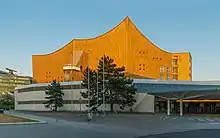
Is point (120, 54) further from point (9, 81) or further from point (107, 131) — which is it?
point (9, 81)

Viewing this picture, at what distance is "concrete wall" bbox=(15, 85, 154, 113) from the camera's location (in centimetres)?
5453

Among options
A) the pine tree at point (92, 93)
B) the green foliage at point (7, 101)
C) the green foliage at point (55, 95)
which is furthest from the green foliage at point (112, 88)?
the green foliage at point (7, 101)

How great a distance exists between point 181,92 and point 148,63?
30.5m

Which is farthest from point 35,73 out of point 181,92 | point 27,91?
point 181,92

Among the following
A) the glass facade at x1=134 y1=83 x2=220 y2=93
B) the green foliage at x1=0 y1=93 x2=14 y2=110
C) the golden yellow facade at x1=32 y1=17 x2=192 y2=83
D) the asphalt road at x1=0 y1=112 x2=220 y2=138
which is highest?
the golden yellow facade at x1=32 y1=17 x2=192 y2=83

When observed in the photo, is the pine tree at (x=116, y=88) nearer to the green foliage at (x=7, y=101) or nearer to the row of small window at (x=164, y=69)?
the row of small window at (x=164, y=69)

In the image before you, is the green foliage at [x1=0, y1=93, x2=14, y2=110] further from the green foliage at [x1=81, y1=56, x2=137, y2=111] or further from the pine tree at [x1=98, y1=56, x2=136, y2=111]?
the pine tree at [x1=98, y1=56, x2=136, y2=111]

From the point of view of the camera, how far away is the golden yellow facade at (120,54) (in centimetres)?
7306

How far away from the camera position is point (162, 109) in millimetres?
55500

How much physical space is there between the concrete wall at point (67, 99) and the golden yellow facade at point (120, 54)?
25.3ft

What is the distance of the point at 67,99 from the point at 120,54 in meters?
16.3

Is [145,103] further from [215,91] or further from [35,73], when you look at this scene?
[35,73]

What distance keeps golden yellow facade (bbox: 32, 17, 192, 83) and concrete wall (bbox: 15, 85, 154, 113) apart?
304 inches

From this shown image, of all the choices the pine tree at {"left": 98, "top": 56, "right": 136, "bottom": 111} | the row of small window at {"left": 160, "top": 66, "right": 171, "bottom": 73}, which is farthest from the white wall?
the row of small window at {"left": 160, "top": 66, "right": 171, "bottom": 73}
